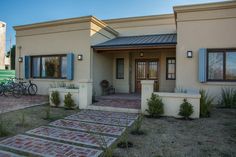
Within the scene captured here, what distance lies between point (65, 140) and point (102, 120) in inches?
84.0

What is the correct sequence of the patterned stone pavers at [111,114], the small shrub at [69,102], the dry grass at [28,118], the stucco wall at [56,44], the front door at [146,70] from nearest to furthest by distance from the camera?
the dry grass at [28,118] → the patterned stone pavers at [111,114] → the small shrub at [69,102] → the stucco wall at [56,44] → the front door at [146,70]

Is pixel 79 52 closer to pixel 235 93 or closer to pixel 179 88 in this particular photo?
pixel 179 88

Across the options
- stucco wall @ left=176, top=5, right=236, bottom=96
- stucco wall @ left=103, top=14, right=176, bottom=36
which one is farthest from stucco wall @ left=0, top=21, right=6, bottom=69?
stucco wall @ left=176, top=5, right=236, bottom=96

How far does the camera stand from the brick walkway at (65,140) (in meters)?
4.23

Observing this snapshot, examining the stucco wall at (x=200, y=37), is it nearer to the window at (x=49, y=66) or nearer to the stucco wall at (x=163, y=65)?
the stucco wall at (x=163, y=65)

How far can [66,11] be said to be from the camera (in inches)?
648

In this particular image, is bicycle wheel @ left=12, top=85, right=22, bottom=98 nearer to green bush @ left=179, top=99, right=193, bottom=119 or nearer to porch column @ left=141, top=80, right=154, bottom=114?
porch column @ left=141, top=80, right=154, bottom=114

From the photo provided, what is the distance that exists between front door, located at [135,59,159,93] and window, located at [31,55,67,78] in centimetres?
508

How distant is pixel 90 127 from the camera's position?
6082 millimetres

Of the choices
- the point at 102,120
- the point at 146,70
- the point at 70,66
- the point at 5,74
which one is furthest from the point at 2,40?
the point at 102,120

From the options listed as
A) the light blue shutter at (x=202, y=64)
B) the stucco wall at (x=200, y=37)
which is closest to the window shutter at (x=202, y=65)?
the light blue shutter at (x=202, y=64)

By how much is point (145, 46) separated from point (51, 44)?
19.4 feet

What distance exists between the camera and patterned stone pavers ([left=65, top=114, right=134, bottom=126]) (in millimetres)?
6559

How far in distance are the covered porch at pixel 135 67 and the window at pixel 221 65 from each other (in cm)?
317
